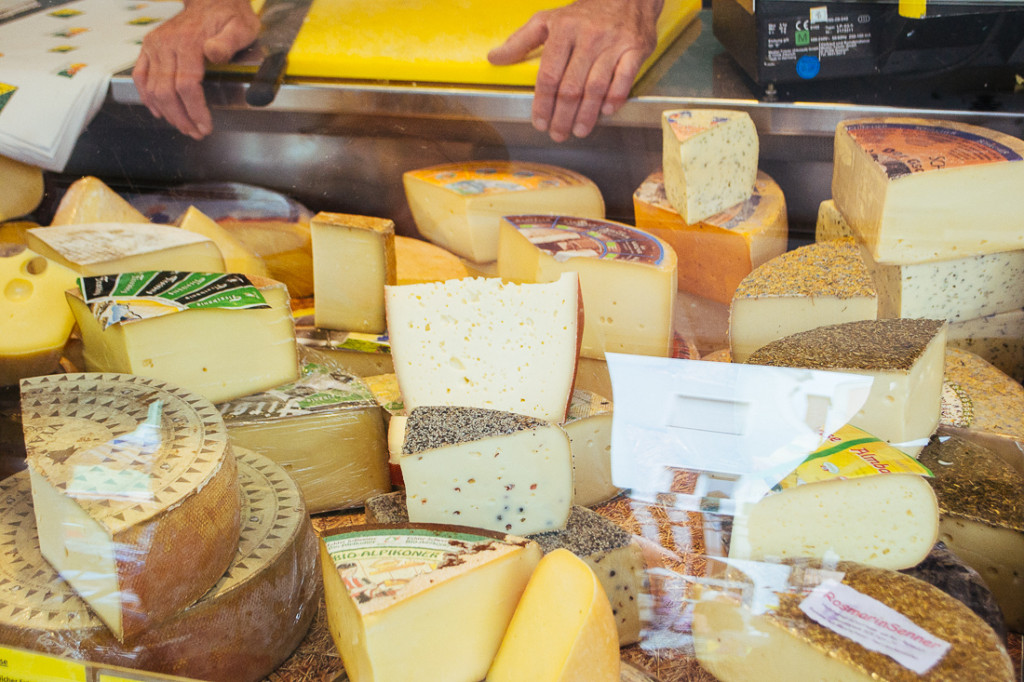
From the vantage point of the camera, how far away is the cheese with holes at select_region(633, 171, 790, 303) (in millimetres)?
1185

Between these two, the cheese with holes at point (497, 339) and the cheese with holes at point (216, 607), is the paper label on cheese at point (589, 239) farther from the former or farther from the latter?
the cheese with holes at point (216, 607)

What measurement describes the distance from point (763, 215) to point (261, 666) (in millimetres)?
975

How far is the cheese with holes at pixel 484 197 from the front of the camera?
4.00ft

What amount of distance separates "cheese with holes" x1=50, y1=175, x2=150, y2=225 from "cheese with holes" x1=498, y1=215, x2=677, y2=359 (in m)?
0.68

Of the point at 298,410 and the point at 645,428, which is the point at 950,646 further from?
the point at 298,410

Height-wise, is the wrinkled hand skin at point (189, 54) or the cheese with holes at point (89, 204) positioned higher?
the wrinkled hand skin at point (189, 54)

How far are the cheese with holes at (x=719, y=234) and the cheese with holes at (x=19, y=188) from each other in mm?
964

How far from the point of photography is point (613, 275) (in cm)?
122

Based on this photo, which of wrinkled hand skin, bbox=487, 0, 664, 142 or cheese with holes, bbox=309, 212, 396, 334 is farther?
cheese with holes, bbox=309, 212, 396, 334

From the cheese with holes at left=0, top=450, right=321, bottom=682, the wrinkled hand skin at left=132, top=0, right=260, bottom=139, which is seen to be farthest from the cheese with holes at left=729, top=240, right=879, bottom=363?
the wrinkled hand skin at left=132, top=0, right=260, bottom=139

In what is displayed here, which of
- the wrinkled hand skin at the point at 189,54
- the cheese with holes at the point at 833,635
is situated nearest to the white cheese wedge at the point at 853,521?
the cheese with holes at the point at 833,635

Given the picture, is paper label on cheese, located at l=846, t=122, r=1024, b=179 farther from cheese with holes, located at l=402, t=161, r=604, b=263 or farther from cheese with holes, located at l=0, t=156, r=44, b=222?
cheese with holes, located at l=0, t=156, r=44, b=222

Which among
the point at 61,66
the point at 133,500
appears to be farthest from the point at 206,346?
the point at 61,66

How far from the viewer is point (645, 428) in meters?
1.10
